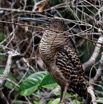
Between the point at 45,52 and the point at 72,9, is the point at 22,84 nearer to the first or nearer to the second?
the point at 45,52

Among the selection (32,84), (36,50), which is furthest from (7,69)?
(36,50)

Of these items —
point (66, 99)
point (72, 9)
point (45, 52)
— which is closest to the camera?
point (45, 52)

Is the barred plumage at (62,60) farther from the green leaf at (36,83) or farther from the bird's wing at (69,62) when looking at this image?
the green leaf at (36,83)

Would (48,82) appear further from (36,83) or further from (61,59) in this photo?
(61,59)

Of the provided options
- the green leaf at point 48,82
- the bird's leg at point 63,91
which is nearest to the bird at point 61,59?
the bird's leg at point 63,91

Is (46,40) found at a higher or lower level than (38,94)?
higher

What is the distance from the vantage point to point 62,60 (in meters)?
3.03

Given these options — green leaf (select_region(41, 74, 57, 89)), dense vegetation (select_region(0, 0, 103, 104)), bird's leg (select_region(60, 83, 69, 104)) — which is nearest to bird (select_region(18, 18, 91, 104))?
bird's leg (select_region(60, 83, 69, 104))

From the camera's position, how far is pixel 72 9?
3572mm

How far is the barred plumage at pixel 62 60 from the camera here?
9.85 ft

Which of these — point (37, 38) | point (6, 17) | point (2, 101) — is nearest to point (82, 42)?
point (37, 38)

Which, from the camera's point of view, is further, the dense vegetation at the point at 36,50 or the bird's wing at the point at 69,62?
the dense vegetation at the point at 36,50

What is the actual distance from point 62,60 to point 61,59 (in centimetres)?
1

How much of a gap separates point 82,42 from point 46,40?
1337 millimetres
